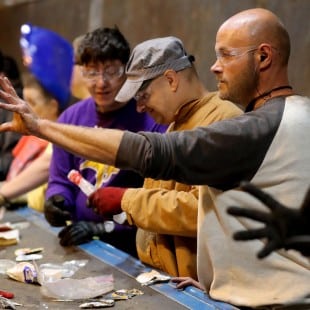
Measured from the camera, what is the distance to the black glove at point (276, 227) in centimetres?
128

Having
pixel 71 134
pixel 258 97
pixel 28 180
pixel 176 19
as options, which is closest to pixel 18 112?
pixel 71 134

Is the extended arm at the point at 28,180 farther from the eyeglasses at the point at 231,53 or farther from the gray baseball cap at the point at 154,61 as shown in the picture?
A: the eyeglasses at the point at 231,53

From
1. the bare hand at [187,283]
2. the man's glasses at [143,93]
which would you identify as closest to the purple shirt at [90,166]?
the man's glasses at [143,93]

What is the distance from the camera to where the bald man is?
1.51m

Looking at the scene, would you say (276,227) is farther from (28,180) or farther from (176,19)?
(176,19)

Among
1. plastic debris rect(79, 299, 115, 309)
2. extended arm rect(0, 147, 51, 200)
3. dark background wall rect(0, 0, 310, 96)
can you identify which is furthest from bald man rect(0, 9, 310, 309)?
extended arm rect(0, 147, 51, 200)

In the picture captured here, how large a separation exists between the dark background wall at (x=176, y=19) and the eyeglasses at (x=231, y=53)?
2.99 feet

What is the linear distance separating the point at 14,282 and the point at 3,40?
4.07m

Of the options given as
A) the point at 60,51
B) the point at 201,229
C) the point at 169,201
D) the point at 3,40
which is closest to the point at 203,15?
the point at 60,51

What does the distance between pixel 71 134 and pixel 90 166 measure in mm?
898

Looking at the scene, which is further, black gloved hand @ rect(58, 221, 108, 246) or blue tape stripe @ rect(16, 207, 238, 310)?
black gloved hand @ rect(58, 221, 108, 246)

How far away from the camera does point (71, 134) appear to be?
1579mm

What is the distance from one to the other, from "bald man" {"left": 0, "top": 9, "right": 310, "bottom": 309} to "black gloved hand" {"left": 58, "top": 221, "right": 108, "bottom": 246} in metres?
0.76

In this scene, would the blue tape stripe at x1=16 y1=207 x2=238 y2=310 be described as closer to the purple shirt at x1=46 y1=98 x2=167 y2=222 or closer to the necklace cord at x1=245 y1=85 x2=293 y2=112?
the purple shirt at x1=46 y1=98 x2=167 y2=222
